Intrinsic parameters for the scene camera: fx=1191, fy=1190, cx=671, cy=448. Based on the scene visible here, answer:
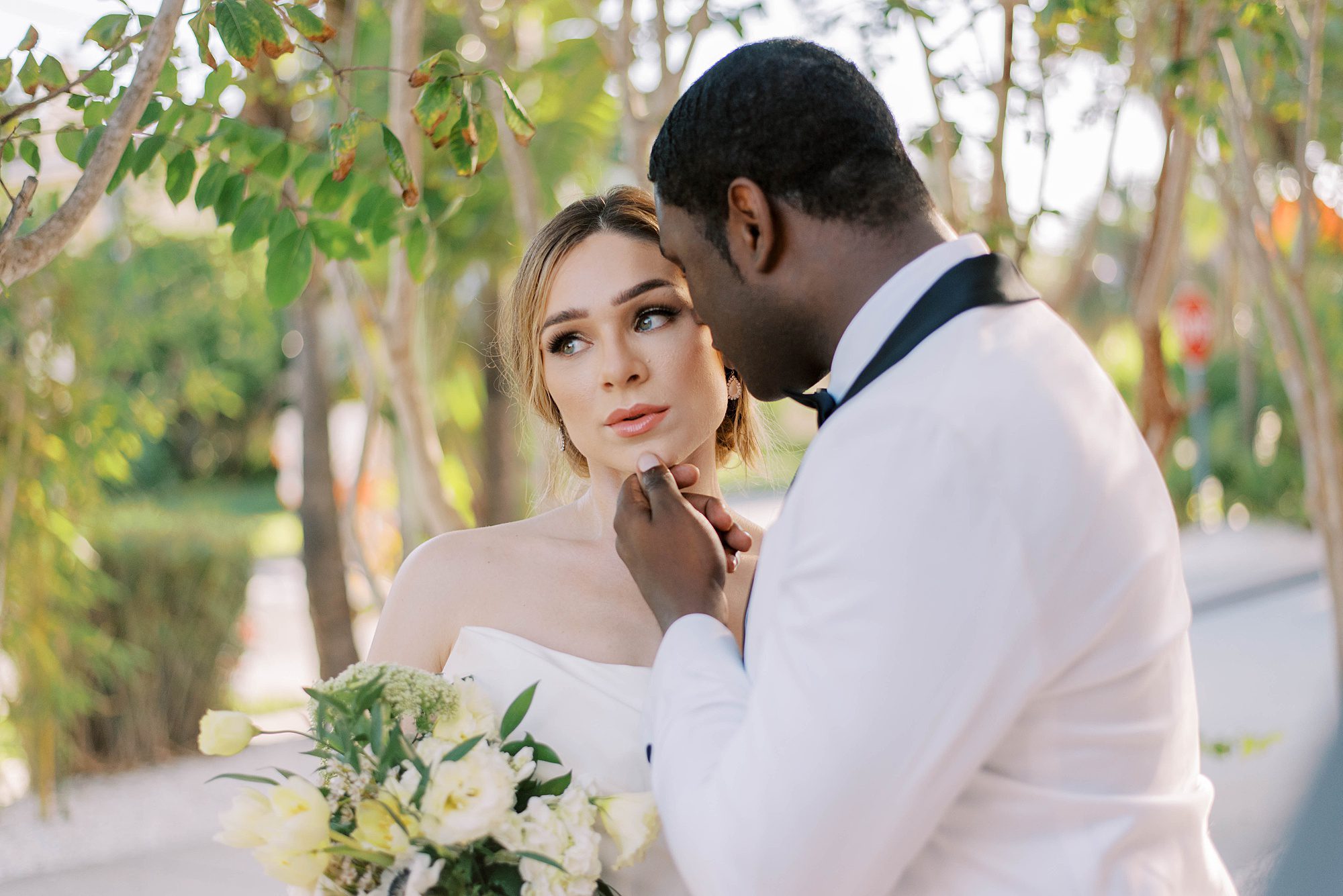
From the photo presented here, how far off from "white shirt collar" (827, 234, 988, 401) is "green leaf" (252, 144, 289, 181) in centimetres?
140

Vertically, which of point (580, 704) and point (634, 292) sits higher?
point (634, 292)

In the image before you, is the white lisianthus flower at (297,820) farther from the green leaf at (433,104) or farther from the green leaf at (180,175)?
the green leaf at (180,175)

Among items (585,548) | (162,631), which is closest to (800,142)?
(585,548)

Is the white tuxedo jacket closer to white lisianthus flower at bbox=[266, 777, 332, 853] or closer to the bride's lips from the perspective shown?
white lisianthus flower at bbox=[266, 777, 332, 853]

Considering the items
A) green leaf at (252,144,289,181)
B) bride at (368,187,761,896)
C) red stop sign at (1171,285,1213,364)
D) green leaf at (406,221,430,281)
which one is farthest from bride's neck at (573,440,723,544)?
red stop sign at (1171,285,1213,364)

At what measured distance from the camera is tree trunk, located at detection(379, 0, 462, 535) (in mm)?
3547

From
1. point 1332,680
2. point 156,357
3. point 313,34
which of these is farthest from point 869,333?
point 156,357

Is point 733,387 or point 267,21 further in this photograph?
point 733,387

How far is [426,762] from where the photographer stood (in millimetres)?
1476

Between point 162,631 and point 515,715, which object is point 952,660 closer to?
point 515,715

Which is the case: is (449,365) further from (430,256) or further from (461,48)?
(430,256)

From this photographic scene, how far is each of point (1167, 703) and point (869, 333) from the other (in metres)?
0.55

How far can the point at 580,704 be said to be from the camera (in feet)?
6.66

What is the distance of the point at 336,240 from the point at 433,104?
1.66 ft
